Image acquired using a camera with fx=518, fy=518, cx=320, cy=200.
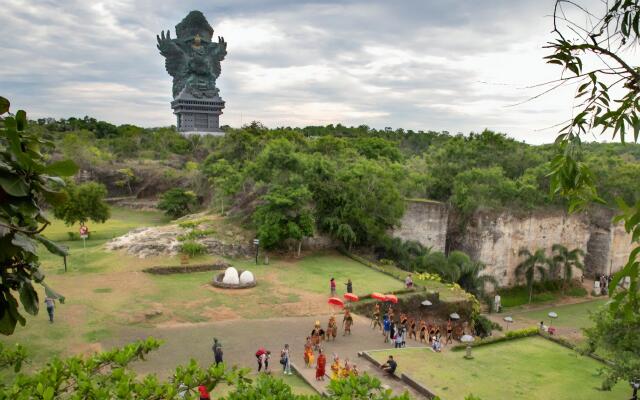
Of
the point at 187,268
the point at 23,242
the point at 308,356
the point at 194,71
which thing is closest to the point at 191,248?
the point at 187,268

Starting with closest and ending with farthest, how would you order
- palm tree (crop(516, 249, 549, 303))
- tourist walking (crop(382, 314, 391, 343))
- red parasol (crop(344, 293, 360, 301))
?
tourist walking (crop(382, 314, 391, 343)) → red parasol (crop(344, 293, 360, 301)) → palm tree (crop(516, 249, 549, 303))

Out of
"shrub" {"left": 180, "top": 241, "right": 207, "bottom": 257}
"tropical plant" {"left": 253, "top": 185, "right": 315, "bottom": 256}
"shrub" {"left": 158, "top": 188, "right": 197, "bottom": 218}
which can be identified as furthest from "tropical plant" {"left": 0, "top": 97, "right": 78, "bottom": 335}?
"shrub" {"left": 158, "top": 188, "right": 197, "bottom": 218}

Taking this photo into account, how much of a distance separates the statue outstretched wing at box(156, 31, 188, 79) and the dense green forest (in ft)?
85.6

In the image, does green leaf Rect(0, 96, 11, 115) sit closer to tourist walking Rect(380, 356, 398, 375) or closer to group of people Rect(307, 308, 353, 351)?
tourist walking Rect(380, 356, 398, 375)

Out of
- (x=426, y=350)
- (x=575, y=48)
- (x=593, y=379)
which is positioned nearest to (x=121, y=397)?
(x=575, y=48)

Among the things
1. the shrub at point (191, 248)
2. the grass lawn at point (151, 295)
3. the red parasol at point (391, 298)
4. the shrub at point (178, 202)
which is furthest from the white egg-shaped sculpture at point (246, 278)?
the shrub at point (178, 202)

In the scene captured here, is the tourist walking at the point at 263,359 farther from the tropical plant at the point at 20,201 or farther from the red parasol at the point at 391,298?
the tropical plant at the point at 20,201

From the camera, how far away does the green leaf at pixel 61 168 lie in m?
2.81

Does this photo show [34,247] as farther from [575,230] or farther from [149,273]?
[575,230]

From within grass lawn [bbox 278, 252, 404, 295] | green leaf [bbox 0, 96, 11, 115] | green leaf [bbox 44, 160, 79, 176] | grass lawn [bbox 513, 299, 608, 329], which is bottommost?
grass lawn [bbox 513, 299, 608, 329]

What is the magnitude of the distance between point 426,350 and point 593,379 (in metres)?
3.87

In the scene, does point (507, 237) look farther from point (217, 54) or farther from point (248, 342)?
point (217, 54)

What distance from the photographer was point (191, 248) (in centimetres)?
1869

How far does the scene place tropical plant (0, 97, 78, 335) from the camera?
2.83m
